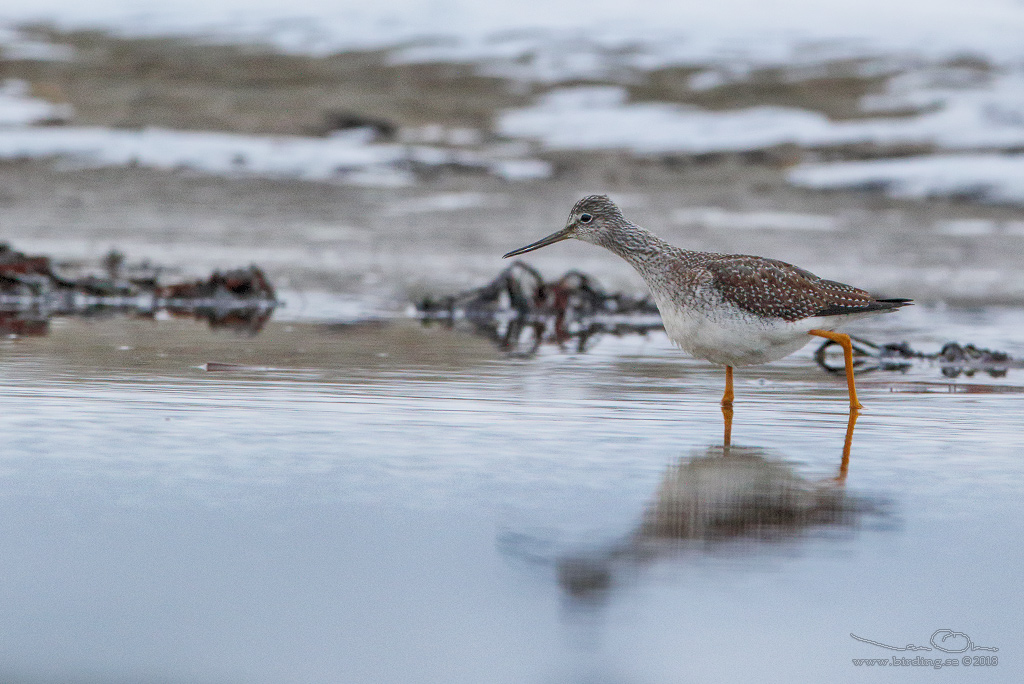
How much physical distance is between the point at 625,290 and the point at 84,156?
994cm

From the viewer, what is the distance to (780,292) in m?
6.59

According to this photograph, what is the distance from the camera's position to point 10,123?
67.7 ft

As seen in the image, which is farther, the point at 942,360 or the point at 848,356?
the point at 942,360

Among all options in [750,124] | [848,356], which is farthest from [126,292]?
[750,124]

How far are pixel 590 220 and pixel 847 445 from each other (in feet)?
8.90

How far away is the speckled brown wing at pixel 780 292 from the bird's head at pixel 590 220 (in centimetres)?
94

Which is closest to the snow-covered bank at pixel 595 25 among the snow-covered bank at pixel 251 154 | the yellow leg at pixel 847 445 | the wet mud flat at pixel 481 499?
the snow-covered bank at pixel 251 154

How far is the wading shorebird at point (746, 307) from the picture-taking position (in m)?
6.45

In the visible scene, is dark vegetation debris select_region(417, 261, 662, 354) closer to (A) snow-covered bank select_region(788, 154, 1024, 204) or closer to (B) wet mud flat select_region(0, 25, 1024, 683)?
(B) wet mud flat select_region(0, 25, 1024, 683)

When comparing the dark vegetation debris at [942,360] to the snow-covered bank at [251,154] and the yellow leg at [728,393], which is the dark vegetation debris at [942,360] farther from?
the snow-covered bank at [251,154]

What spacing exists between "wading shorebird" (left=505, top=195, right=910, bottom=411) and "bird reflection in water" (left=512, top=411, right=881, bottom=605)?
4.07ft

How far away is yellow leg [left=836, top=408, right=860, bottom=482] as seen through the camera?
16.2 ft

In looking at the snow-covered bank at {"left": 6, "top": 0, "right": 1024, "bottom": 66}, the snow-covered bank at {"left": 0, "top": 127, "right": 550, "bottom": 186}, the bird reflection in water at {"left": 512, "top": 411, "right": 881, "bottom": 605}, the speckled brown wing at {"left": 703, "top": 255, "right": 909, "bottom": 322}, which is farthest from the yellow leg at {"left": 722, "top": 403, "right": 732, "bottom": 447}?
the snow-covered bank at {"left": 6, "top": 0, "right": 1024, "bottom": 66}

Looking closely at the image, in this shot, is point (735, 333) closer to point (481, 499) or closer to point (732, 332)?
point (732, 332)
